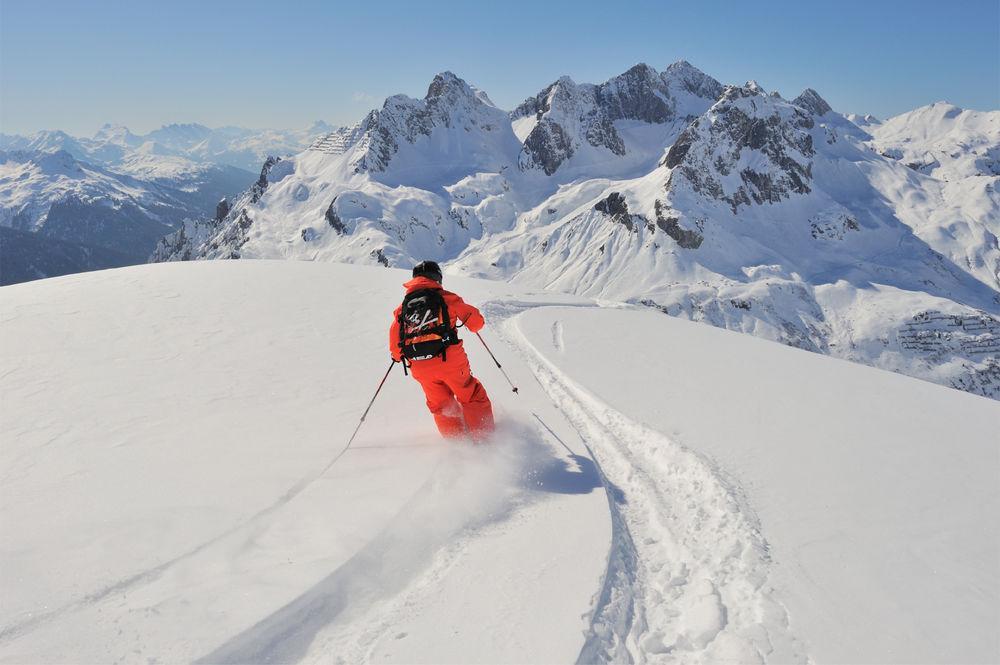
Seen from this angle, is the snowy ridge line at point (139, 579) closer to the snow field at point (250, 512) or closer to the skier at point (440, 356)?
the snow field at point (250, 512)

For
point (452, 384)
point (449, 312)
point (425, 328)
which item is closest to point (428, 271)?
point (449, 312)

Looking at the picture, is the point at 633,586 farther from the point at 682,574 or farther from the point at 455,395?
the point at 455,395

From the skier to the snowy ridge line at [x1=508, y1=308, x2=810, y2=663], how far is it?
6.59 ft

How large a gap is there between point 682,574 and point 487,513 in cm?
215

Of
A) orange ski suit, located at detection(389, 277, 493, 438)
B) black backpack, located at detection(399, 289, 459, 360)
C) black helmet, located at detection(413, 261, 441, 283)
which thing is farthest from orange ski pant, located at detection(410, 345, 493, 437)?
black helmet, located at detection(413, 261, 441, 283)

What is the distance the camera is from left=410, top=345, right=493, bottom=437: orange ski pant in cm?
791

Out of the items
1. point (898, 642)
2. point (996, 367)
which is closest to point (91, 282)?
point (898, 642)

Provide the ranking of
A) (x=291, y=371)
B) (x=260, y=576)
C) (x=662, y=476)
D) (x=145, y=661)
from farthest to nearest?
(x=291, y=371) < (x=662, y=476) < (x=260, y=576) < (x=145, y=661)

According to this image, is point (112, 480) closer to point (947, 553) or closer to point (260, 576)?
point (260, 576)

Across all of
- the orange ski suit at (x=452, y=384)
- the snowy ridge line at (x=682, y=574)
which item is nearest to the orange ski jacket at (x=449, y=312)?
the orange ski suit at (x=452, y=384)

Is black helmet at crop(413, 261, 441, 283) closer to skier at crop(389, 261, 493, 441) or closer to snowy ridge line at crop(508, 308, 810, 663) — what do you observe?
skier at crop(389, 261, 493, 441)

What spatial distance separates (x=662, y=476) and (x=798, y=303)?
192 m

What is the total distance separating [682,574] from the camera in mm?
5203

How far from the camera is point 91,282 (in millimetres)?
15438
